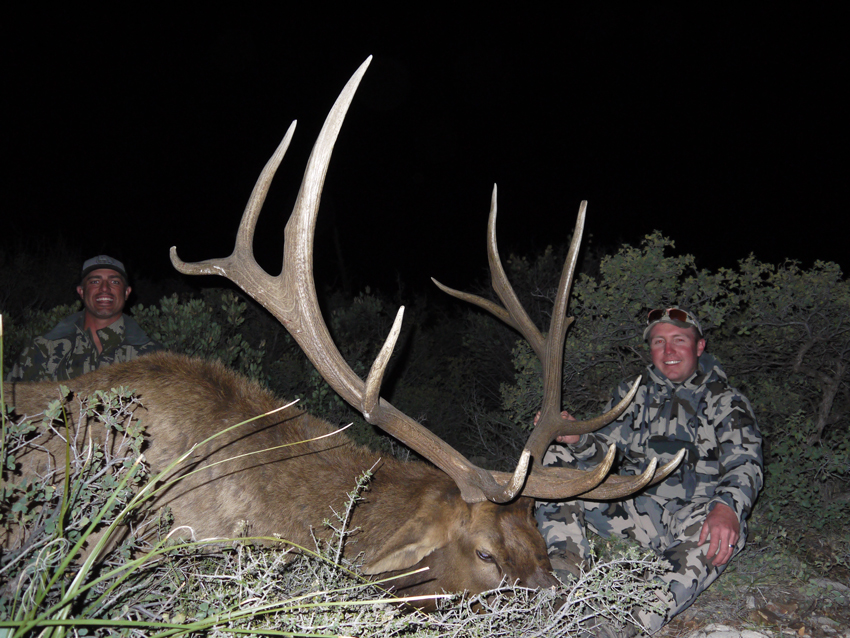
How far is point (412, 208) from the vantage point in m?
40.1

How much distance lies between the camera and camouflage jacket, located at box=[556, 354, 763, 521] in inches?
139

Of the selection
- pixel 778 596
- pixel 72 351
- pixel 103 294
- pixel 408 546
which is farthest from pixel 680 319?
pixel 72 351

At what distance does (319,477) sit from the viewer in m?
2.94

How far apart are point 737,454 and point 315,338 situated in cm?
279

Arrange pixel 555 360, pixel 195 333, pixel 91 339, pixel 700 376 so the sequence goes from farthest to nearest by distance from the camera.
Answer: pixel 195 333, pixel 91 339, pixel 700 376, pixel 555 360

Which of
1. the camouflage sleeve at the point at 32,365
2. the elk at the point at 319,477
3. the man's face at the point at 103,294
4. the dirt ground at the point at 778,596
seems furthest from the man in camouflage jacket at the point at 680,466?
the camouflage sleeve at the point at 32,365

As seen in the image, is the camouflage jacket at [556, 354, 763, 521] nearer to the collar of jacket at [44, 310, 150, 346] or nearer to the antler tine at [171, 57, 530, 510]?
the antler tine at [171, 57, 530, 510]

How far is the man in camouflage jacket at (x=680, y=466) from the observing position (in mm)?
3053

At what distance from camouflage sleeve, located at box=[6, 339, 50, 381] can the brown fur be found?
1668 mm

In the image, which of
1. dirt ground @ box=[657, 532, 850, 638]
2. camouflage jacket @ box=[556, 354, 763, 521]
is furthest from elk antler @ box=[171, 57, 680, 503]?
dirt ground @ box=[657, 532, 850, 638]

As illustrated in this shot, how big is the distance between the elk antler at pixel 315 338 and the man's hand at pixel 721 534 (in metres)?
0.59

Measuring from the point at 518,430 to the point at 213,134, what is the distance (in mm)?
32086

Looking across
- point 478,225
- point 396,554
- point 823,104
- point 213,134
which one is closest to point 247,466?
point 396,554

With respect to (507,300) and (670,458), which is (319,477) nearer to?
(507,300)
